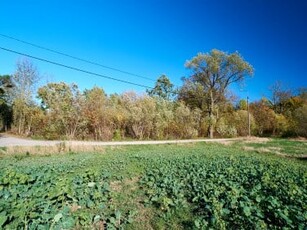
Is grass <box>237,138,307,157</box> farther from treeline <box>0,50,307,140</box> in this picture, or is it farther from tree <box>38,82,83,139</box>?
tree <box>38,82,83,139</box>

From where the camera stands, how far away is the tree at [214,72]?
39531mm

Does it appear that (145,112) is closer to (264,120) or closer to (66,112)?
(66,112)

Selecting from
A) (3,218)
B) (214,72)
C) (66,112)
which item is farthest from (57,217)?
(214,72)

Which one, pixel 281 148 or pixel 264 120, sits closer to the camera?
pixel 281 148

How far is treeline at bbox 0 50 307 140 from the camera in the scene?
26422mm

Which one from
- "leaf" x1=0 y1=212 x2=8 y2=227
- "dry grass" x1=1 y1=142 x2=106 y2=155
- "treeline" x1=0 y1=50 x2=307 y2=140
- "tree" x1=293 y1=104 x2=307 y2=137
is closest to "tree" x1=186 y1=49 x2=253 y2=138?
"treeline" x1=0 y1=50 x2=307 y2=140

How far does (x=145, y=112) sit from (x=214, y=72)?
52.4 ft

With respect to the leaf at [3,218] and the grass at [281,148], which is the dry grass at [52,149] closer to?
the leaf at [3,218]

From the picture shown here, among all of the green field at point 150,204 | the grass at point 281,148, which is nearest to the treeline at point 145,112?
the grass at point 281,148

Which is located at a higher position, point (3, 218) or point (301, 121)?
point (301, 121)

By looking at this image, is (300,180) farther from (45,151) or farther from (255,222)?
(45,151)

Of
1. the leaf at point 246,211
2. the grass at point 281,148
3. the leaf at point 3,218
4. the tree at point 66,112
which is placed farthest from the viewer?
the tree at point 66,112

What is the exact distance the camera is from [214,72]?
40375mm

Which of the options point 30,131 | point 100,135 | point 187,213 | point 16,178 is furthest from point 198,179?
point 30,131
